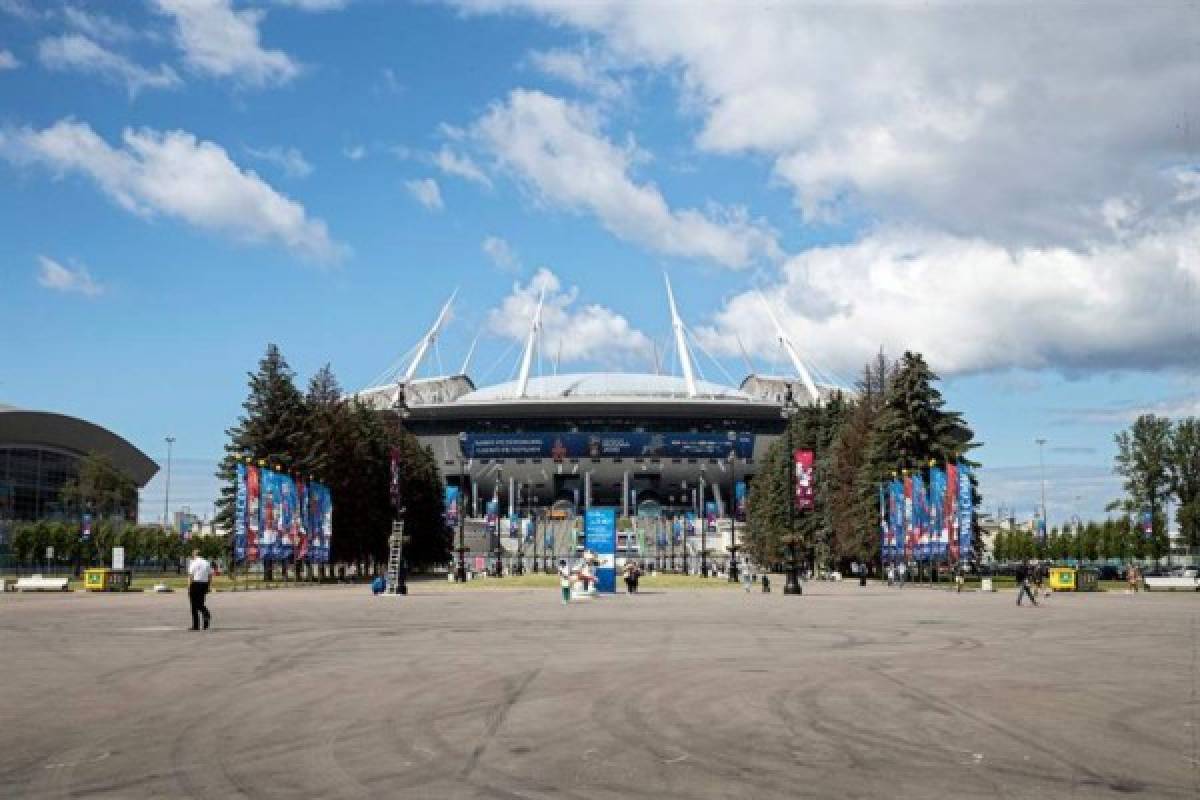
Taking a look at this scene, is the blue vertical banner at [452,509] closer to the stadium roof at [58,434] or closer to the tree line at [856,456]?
the tree line at [856,456]

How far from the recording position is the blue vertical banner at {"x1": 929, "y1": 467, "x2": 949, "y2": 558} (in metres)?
59.3

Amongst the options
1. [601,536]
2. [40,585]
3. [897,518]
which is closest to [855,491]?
[897,518]

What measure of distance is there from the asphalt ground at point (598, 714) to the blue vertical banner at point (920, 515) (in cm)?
3479

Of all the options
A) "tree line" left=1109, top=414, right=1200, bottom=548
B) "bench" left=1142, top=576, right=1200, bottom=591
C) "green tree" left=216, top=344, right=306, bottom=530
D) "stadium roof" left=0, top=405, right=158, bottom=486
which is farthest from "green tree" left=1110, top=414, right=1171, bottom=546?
"stadium roof" left=0, top=405, right=158, bottom=486

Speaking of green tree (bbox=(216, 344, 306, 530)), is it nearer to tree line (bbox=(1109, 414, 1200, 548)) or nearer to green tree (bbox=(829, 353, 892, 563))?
green tree (bbox=(829, 353, 892, 563))

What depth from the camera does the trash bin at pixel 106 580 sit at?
57.9 meters

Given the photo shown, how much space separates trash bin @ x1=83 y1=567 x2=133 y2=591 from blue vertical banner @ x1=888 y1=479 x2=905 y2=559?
39.9 metres

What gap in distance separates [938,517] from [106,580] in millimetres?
40504

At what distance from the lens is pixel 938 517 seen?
59.8 metres

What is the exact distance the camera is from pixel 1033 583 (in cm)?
6519

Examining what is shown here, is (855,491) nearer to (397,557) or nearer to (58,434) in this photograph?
(397,557)

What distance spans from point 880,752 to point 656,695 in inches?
174

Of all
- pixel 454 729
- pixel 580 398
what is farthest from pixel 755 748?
pixel 580 398

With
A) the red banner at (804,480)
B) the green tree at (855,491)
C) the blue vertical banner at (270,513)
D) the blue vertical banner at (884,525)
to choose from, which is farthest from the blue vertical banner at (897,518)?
the blue vertical banner at (270,513)
